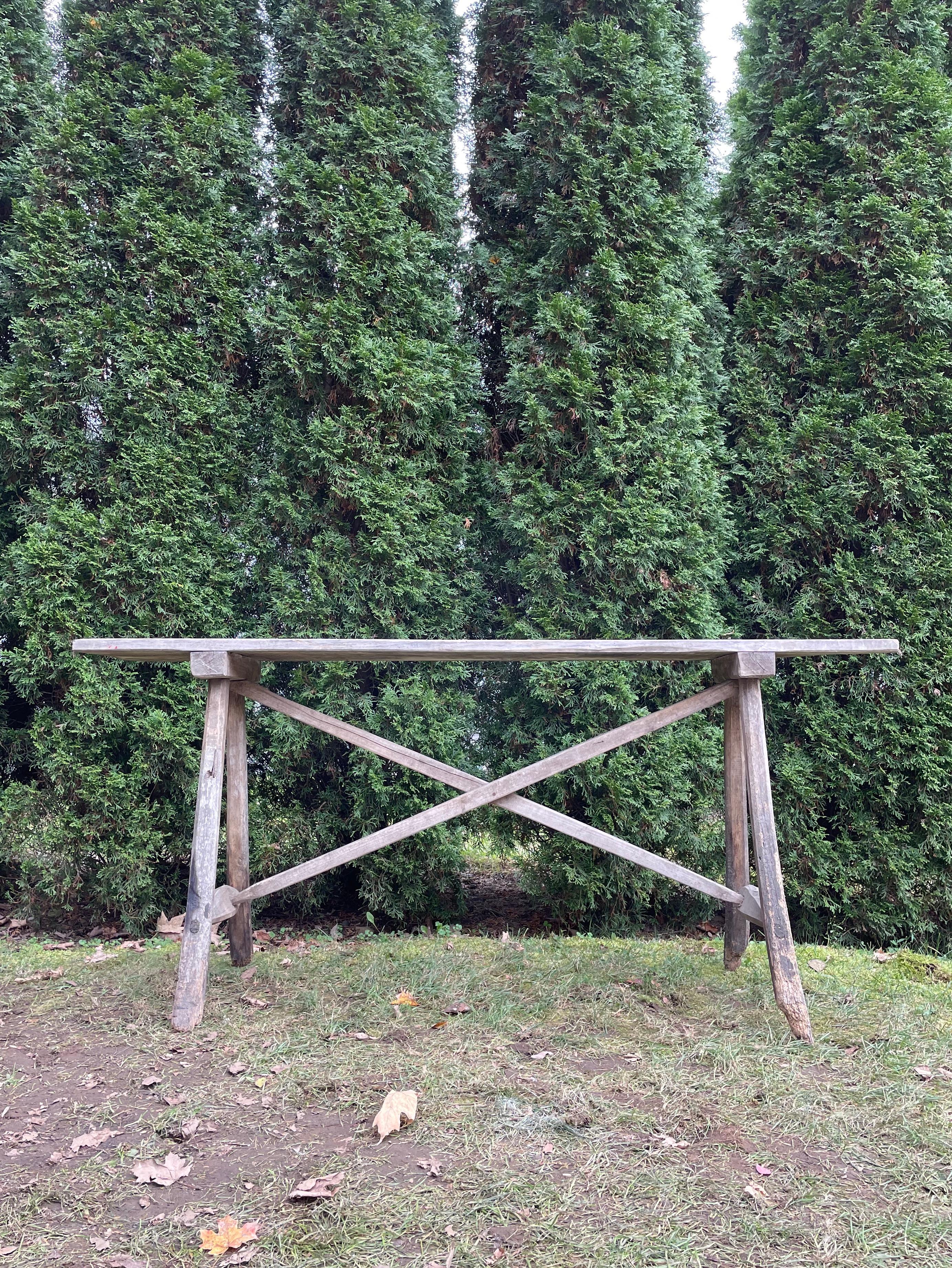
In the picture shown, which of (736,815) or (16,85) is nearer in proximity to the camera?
(736,815)

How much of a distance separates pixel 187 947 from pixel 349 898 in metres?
1.57

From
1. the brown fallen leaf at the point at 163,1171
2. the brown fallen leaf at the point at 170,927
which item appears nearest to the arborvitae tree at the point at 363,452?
the brown fallen leaf at the point at 170,927

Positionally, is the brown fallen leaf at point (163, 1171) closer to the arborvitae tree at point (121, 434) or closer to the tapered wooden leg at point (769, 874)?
the tapered wooden leg at point (769, 874)

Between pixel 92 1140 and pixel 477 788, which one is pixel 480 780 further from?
pixel 92 1140

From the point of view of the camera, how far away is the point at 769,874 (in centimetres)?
294

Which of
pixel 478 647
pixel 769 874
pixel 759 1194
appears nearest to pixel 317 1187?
pixel 759 1194

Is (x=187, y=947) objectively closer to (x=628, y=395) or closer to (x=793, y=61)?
(x=628, y=395)

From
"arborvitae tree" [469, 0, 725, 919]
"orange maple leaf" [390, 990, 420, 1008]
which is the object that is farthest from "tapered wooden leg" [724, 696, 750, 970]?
"orange maple leaf" [390, 990, 420, 1008]

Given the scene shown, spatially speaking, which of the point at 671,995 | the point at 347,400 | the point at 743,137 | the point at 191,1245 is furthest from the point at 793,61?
the point at 191,1245

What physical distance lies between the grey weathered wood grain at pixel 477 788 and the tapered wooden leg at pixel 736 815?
0.30 ft

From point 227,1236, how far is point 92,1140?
0.65m

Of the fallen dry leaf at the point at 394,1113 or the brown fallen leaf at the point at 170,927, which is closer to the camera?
the fallen dry leaf at the point at 394,1113

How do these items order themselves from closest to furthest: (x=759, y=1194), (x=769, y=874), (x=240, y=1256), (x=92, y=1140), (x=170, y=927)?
(x=240, y=1256), (x=759, y=1194), (x=92, y=1140), (x=769, y=874), (x=170, y=927)

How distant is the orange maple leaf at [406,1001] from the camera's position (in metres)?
3.09
